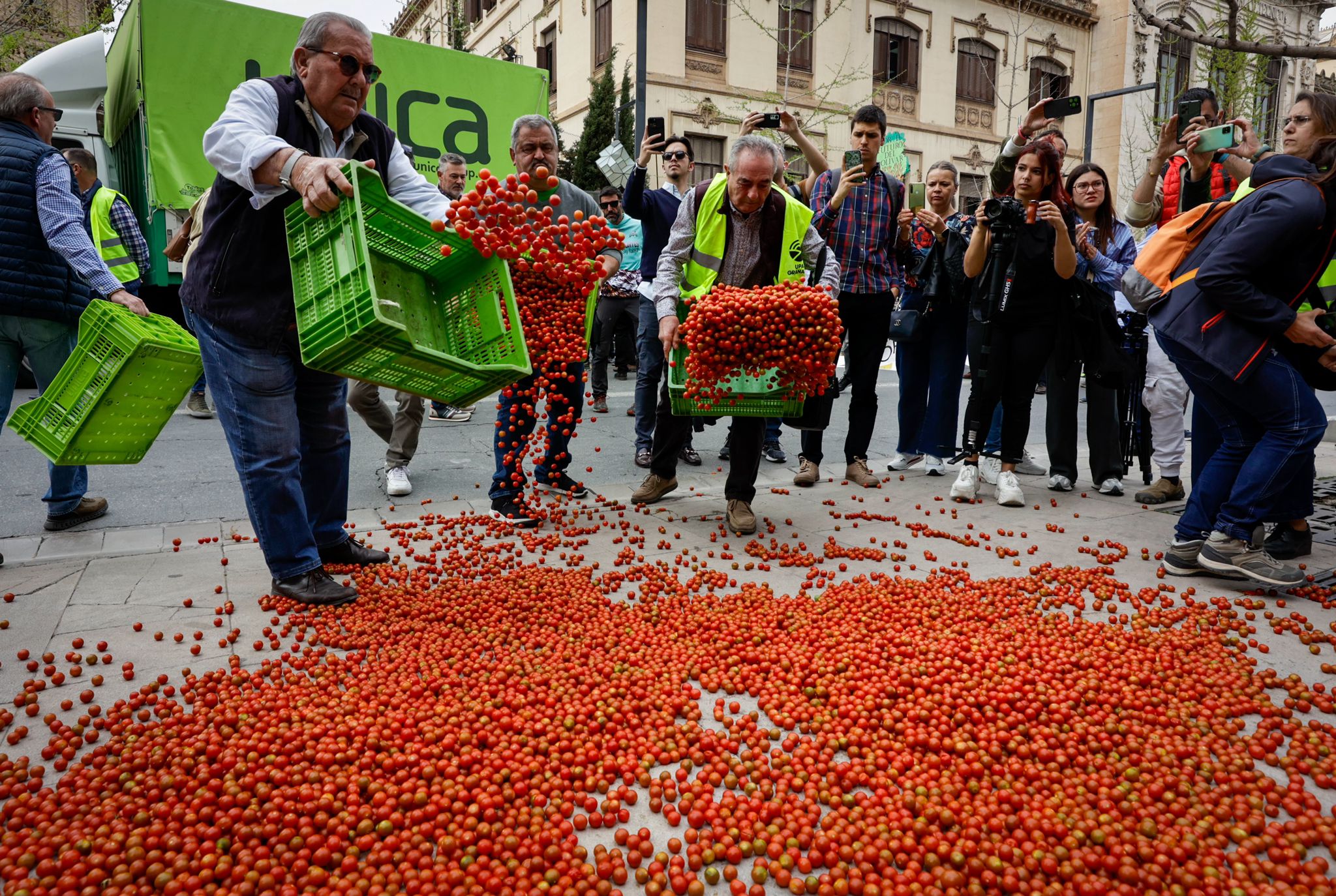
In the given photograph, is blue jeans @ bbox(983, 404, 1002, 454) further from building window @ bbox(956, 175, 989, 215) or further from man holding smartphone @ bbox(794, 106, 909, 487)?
building window @ bbox(956, 175, 989, 215)

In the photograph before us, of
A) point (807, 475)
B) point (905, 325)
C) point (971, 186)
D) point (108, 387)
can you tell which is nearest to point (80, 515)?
point (108, 387)

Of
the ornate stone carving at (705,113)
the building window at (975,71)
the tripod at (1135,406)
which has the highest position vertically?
the building window at (975,71)

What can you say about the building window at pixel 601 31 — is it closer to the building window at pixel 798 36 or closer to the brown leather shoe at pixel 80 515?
the building window at pixel 798 36

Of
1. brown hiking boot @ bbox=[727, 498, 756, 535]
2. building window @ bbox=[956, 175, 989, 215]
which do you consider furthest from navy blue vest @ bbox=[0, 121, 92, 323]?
building window @ bbox=[956, 175, 989, 215]

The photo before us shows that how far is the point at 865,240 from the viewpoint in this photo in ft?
20.4

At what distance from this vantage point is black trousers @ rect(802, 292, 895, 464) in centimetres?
624

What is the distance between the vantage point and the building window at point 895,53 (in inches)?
989

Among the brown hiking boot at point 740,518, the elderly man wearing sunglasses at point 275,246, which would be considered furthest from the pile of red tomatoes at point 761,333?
the elderly man wearing sunglasses at point 275,246

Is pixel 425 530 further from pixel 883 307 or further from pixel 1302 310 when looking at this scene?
pixel 1302 310

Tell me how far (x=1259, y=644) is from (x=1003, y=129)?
92.0 feet

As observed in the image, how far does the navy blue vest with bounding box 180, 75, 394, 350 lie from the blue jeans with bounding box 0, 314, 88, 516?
1.86 meters

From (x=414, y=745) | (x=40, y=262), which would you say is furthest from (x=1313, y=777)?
(x=40, y=262)

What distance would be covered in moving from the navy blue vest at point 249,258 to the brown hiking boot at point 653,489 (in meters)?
2.79

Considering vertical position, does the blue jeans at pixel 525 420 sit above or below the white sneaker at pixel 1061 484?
above
